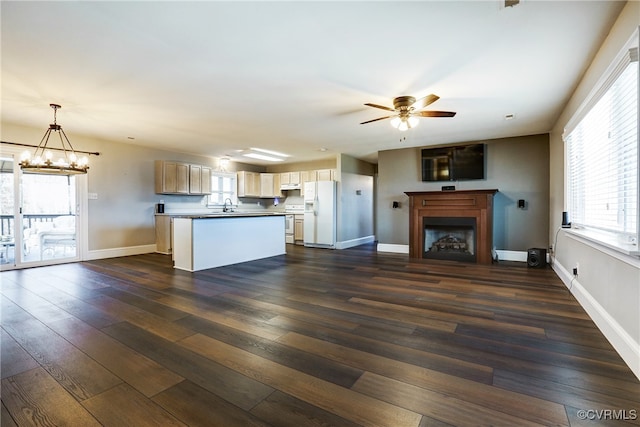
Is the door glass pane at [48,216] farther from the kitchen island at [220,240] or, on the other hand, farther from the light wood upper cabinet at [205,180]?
the light wood upper cabinet at [205,180]

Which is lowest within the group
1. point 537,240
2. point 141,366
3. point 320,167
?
point 141,366

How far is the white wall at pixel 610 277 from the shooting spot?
1927mm

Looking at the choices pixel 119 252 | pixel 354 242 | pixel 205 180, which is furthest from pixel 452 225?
pixel 119 252

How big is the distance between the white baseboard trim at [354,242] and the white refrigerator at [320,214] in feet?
0.72

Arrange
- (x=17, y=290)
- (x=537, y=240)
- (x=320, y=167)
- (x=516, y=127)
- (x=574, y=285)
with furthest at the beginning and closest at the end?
(x=320, y=167)
(x=537, y=240)
(x=516, y=127)
(x=17, y=290)
(x=574, y=285)

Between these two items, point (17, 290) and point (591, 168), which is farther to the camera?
point (17, 290)

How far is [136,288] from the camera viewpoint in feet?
12.5

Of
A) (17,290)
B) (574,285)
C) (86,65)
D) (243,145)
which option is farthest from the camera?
(243,145)

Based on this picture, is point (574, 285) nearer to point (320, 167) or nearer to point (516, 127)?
point (516, 127)

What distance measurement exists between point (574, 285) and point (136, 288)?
215 inches

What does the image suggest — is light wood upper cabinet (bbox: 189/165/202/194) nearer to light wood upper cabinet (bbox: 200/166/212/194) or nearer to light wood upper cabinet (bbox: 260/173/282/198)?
light wood upper cabinet (bbox: 200/166/212/194)

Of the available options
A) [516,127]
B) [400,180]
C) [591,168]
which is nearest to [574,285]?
[591,168]

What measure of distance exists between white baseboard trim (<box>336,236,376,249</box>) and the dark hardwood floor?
369 cm

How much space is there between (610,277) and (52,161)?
280 inches
